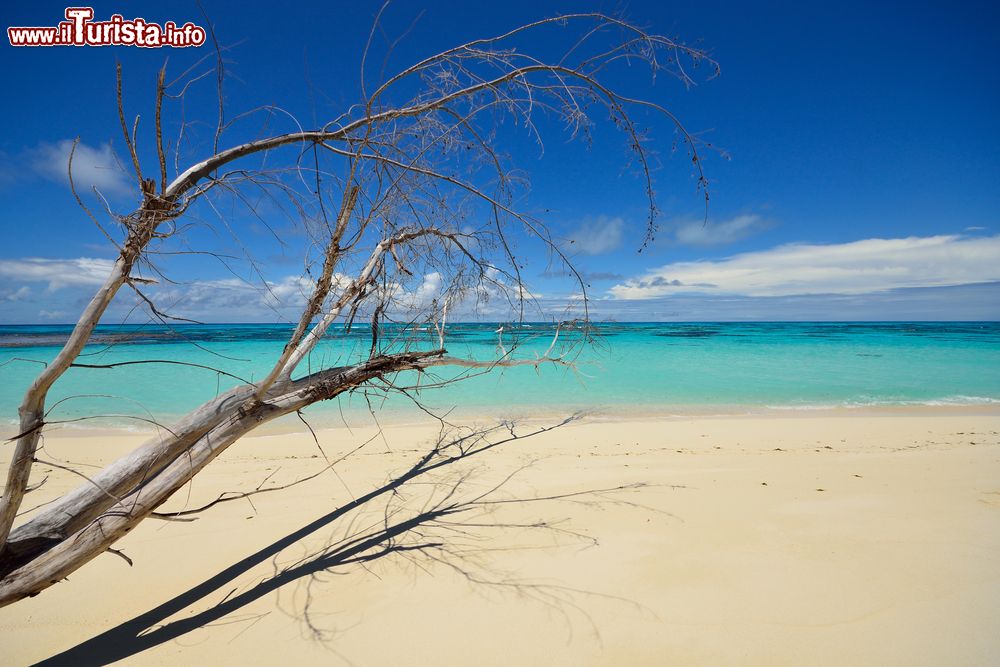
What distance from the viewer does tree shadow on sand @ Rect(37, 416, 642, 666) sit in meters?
2.43

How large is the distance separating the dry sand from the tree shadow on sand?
0.02 meters

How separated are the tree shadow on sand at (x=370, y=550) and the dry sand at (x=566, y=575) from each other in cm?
2

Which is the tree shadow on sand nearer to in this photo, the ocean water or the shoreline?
the ocean water

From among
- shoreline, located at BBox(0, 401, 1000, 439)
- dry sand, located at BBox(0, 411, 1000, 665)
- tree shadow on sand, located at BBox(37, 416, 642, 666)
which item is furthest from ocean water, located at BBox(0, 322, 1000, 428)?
dry sand, located at BBox(0, 411, 1000, 665)

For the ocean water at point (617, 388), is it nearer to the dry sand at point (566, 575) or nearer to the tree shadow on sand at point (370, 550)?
the tree shadow on sand at point (370, 550)

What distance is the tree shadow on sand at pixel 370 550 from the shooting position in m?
2.43

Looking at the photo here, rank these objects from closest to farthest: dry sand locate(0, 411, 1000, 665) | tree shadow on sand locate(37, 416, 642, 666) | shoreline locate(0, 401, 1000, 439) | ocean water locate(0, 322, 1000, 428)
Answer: dry sand locate(0, 411, 1000, 665)
tree shadow on sand locate(37, 416, 642, 666)
shoreline locate(0, 401, 1000, 439)
ocean water locate(0, 322, 1000, 428)

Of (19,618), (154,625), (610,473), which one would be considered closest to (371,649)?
(154,625)

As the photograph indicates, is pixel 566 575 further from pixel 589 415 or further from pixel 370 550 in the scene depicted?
pixel 589 415

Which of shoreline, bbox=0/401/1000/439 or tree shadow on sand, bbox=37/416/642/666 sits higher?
tree shadow on sand, bbox=37/416/642/666

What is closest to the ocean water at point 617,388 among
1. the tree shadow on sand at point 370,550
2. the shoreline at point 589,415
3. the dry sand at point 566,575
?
the shoreline at point 589,415

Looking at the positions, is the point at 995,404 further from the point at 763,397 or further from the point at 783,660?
the point at 783,660

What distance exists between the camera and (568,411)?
29.2 feet

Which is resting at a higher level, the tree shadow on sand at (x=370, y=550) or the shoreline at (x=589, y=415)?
the tree shadow on sand at (x=370, y=550)
